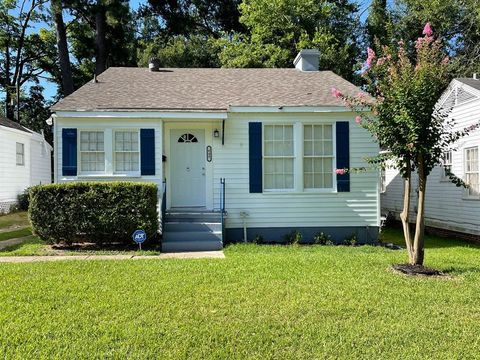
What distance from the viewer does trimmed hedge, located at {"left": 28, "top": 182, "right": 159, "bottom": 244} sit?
28.1ft

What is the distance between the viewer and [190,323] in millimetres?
4242

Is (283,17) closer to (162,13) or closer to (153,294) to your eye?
Answer: (162,13)

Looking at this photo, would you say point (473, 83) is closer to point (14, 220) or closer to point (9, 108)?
point (14, 220)

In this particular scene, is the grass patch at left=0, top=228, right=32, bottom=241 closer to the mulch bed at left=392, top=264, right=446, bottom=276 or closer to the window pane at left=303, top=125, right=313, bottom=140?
the window pane at left=303, top=125, right=313, bottom=140

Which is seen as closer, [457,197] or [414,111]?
[414,111]

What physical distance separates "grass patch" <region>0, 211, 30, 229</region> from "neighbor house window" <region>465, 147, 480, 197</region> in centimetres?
1351

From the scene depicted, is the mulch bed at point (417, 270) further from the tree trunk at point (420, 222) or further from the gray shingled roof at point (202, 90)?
the gray shingled roof at point (202, 90)

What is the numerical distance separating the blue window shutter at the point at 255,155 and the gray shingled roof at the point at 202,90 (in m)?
0.67

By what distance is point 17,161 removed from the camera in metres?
17.5

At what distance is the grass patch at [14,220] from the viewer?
43.2ft

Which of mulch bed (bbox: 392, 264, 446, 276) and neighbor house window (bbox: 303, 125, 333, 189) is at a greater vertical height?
neighbor house window (bbox: 303, 125, 333, 189)

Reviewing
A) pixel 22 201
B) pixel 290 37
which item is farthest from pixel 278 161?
pixel 22 201

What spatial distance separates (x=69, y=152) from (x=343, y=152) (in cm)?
666

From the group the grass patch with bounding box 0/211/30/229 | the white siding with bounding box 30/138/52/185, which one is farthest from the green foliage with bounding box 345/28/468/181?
the white siding with bounding box 30/138/52/185
